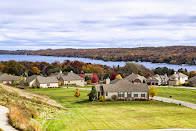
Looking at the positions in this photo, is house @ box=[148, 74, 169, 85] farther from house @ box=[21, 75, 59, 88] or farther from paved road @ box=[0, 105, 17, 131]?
paved road @ box=[0, 105, 17, 131]

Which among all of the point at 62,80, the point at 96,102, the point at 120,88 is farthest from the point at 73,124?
the point at 62,80

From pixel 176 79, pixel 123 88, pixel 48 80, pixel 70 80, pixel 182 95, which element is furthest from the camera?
pixel 176 79

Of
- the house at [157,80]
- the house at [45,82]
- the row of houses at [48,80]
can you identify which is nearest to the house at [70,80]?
the row of houses at [48,80]

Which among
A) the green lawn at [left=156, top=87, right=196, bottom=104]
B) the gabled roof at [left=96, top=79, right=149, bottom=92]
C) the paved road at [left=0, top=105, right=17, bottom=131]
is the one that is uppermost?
the gabled roof at [left=96, top=79, right=149, bottom=92]

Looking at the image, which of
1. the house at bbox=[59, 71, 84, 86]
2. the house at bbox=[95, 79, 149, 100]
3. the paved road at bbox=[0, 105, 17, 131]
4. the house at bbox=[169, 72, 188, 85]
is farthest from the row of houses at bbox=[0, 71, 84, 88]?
the paved road at bbox=[0, 105, 17, 131]

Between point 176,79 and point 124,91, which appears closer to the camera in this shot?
point 124,91

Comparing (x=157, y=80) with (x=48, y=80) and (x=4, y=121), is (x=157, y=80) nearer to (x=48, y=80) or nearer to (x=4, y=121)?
(x=48, y=80)

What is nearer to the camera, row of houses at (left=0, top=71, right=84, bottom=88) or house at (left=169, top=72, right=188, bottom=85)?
row of houses at (left=0, top=71, right=84, bottom=88)

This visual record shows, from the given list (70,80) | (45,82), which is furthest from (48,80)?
(70,80)

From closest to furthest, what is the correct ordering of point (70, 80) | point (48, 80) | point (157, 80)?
point (48, 80)
point (70, 80)
point (157, 80)

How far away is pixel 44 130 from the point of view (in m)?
23.5

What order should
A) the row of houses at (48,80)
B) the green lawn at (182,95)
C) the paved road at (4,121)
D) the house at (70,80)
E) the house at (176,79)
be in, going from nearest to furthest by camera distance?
1. the paved road at (4,121)
2. the green lawn at (182,95)
3. the row of houses at (48,80)
4. the house at (70,80)
5. the house at (176,79)

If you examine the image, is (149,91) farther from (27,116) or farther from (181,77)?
(181,77)

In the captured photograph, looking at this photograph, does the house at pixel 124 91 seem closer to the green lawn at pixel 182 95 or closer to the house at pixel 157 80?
the green lawn at pixel 182 95
